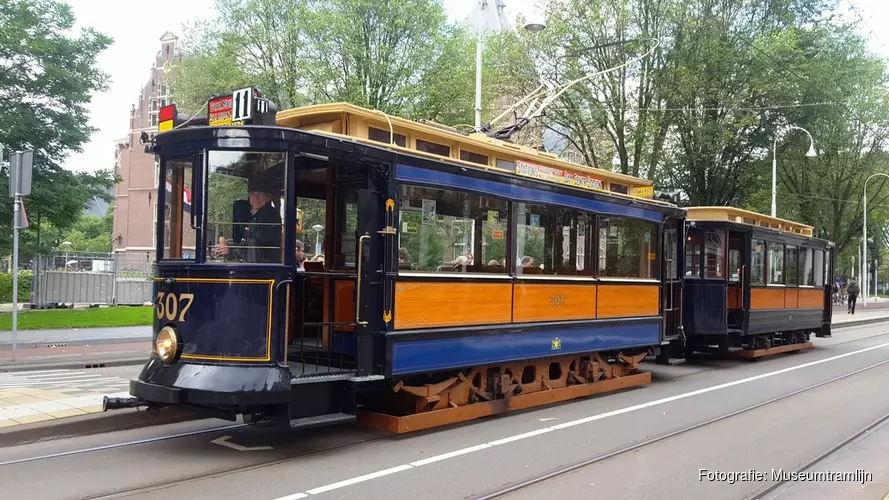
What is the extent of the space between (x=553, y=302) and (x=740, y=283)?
734 cm

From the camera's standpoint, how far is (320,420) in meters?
6.36

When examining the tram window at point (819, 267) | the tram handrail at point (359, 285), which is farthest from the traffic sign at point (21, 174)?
the tram window at point (819, 267)

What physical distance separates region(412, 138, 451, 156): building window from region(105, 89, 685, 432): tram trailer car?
0.9 inches

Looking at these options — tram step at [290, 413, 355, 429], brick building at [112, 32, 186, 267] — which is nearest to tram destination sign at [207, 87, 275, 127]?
tram step at [290, 413, 355, 429]

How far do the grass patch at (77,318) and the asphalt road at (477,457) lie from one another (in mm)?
12849

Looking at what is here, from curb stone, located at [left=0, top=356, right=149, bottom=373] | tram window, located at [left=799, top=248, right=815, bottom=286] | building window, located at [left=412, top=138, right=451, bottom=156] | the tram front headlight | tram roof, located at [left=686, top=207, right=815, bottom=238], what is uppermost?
building window, located at [left=412, top=138, right=451, bottom=156]

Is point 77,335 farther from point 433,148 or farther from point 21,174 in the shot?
point 433,148

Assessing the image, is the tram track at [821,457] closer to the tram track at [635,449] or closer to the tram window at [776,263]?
the tram track at [635,449]

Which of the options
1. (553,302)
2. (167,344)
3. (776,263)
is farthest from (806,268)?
(167,344)

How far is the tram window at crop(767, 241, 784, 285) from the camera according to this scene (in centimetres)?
1565

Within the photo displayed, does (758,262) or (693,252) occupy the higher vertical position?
(693,252)

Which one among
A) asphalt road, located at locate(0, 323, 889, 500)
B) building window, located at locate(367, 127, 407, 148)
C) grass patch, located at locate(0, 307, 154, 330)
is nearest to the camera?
→ asphalt road, located at locate(0, 323, 889, 500)

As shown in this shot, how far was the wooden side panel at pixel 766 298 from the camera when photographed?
14.8m

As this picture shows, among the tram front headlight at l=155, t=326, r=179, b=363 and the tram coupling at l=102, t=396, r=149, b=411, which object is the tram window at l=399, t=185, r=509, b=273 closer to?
the tram front headlight at l=155, t=326, r=179, b=363
